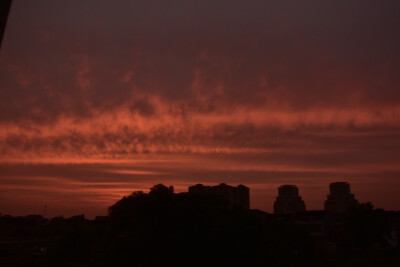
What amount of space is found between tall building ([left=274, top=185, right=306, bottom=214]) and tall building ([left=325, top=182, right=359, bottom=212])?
13.9 meters

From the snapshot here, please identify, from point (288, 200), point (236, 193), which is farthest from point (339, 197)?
point (236, 193)

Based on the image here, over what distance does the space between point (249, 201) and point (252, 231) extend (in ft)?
377

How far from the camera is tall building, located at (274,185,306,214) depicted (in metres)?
183

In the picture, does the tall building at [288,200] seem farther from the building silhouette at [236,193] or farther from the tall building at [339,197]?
the building silhouette at [236,193]

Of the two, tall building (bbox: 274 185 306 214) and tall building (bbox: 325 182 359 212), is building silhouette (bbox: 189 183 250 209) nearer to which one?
tall building (bbox: 274 185 306 214)

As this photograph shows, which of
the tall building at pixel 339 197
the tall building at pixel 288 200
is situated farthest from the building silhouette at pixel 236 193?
the tall building at pixel 339 197

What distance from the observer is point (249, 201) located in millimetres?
133500

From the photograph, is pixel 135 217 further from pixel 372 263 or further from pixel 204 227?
pixel 372 263

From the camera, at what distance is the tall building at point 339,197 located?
177500mm

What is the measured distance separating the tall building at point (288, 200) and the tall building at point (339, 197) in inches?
547

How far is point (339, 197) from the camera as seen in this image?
181125mm

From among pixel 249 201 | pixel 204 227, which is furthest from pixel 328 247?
pixel 249 201

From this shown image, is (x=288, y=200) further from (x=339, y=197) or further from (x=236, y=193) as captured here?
(x=236, y=193)

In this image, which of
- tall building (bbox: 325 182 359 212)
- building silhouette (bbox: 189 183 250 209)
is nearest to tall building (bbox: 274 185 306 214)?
tall building (bbox: 325 182 359 212)
